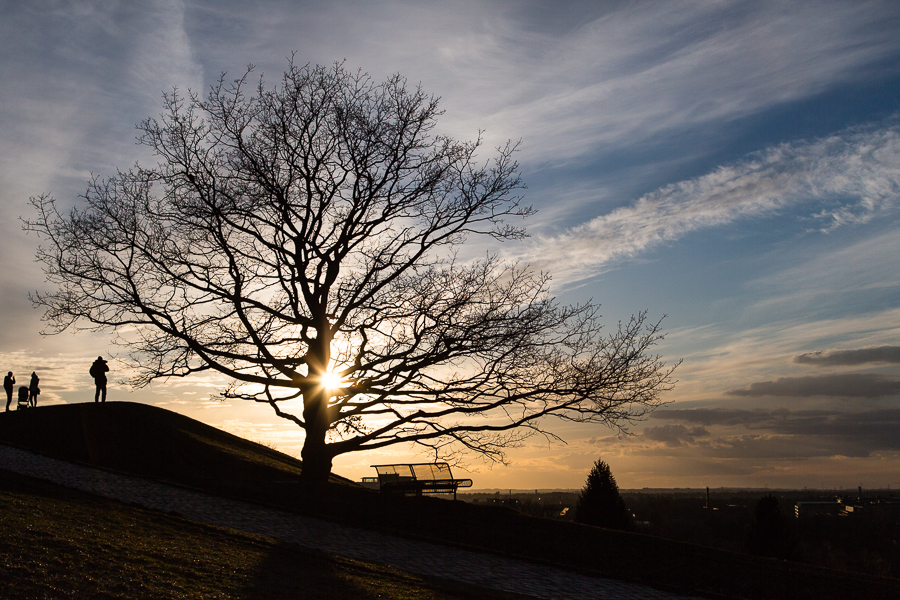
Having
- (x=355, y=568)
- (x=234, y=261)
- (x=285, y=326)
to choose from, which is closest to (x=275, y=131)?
(x=234, y=261)

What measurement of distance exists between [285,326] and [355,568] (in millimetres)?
9614

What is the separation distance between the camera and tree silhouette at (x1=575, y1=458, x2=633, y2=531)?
23125 mm

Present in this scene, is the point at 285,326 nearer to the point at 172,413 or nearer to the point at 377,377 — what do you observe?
the point at 377,377

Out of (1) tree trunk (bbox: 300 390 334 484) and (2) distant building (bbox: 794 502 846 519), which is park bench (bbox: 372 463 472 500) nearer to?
(1) tree trunk (bbox: 300 390 334 484)

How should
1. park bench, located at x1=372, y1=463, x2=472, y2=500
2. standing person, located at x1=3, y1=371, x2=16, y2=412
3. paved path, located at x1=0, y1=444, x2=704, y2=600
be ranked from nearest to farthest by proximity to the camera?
paved path, located at x1=0, y1=444, x2=704, y2=600
park bench, located at x1=372, y1=463, x2=472, y2=500
standing person, located at x1=3, y1=371, x2=16, y2=412

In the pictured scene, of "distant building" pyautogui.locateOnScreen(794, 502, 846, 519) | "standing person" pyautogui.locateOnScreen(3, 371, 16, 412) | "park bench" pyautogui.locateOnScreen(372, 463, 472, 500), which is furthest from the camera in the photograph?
"distant building" pyautogui.locateOnScreen(794, 502, 846, 519)

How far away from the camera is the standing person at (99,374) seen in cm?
2564

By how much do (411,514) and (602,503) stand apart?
29.5 feet

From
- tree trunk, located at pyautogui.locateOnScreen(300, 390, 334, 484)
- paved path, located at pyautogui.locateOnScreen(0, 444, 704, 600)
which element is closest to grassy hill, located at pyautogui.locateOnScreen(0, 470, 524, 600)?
paved path, located at pyautogui.locateOnScreen(0, 444, 704, 600)

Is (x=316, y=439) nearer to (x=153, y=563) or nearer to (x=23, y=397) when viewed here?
(x=153, y=563)

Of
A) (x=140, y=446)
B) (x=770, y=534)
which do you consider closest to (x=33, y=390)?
(x=140, y=446)

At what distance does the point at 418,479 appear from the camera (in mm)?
20000

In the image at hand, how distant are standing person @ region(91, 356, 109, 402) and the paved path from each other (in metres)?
8.00

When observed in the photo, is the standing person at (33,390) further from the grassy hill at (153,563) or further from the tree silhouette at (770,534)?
the tree silhouette at (770,534)
